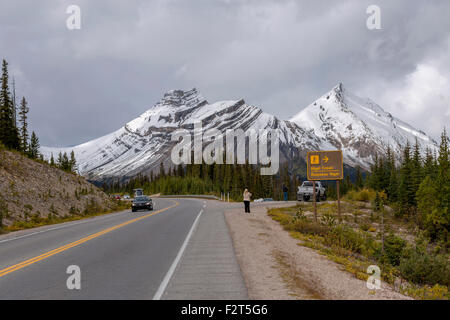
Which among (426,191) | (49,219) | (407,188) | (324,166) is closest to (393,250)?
(324,166)

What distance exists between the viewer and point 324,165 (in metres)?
22.3

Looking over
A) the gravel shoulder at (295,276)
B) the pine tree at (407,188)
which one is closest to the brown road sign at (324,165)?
the gravel shoulder at (295,276)

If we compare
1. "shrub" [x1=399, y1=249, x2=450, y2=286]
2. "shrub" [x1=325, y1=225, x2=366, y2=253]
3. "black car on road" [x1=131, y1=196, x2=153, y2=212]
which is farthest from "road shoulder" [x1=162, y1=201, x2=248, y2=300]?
"black car on road" [x1=131, y1=196, x2=153, y2=212]

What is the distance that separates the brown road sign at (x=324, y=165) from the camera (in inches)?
867

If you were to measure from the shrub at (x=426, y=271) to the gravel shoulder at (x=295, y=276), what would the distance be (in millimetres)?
2842

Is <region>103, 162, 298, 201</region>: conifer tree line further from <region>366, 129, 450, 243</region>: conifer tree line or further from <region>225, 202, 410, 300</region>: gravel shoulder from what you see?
<region>225, 202, 410, 300</region>: gravel shoulder

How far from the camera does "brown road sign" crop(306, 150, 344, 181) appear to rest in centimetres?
2202

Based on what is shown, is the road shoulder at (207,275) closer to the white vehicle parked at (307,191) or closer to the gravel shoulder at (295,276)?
the gravel shoulder at (295,276)

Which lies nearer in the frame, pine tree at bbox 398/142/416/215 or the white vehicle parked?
the white vehicle parked

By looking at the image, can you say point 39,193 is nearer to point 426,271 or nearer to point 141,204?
point 141,204

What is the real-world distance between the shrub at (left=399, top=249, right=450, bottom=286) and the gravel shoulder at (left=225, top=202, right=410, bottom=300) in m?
2.84

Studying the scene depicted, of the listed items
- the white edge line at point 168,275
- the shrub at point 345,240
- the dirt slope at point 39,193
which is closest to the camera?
the white edge line at point 168,275
